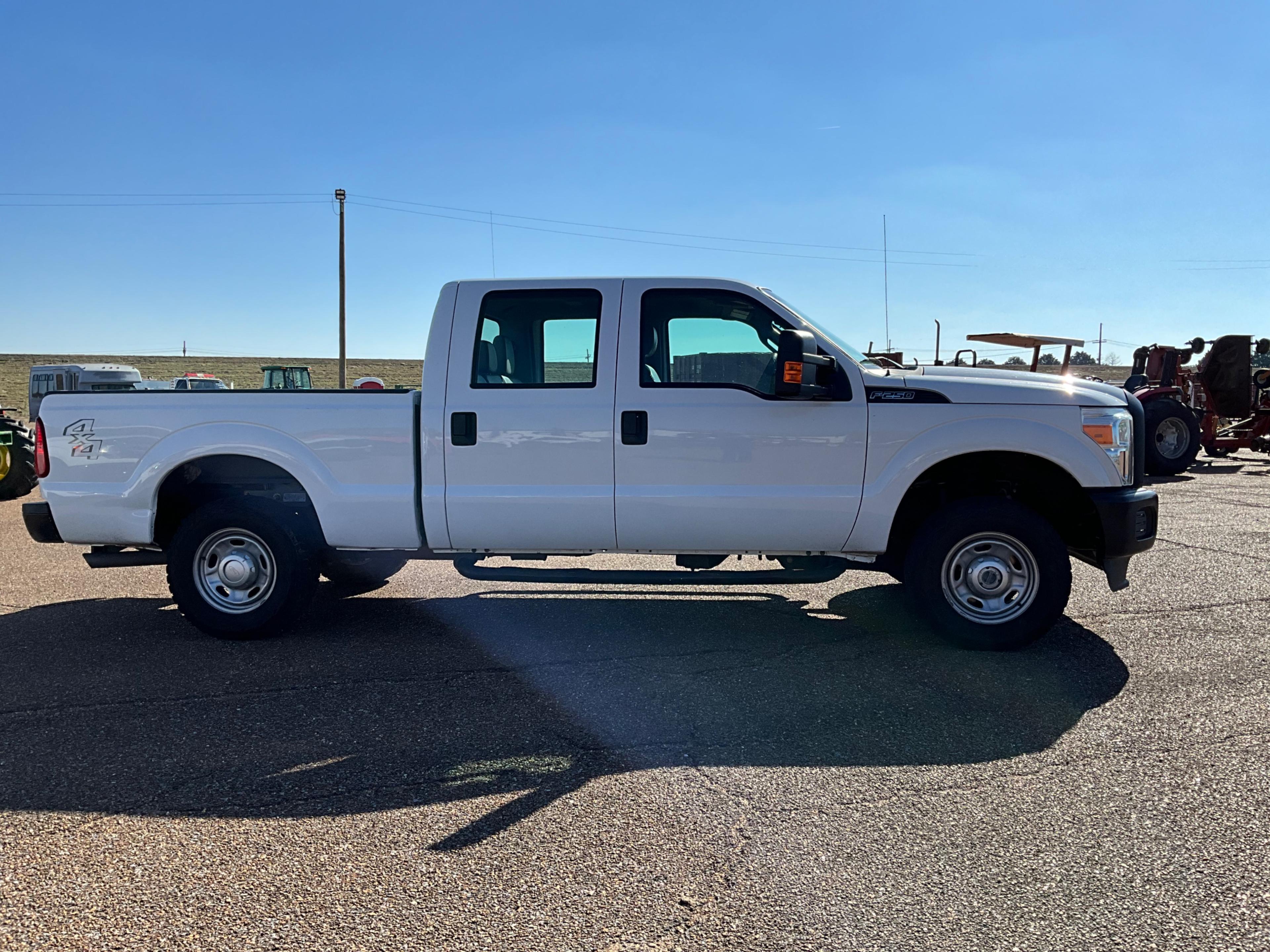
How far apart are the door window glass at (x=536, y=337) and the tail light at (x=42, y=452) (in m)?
2.67

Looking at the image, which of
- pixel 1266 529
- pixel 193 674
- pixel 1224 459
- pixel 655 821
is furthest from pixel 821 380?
pixel 1224 459

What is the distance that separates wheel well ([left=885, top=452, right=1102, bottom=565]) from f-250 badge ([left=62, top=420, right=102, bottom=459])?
476 cm

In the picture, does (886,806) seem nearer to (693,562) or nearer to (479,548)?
(693,562)

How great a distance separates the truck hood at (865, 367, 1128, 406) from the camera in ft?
17.0

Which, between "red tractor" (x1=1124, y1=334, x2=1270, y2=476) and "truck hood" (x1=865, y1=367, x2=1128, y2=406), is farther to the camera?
"red tractor" (x1=1124, y1=334, x2=1270, y2=476)

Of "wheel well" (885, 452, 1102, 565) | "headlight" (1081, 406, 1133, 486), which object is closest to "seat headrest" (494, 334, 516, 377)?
"wheel well" (885, 452, 1102, 565)

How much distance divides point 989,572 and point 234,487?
462cm

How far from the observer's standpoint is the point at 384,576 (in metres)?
7.44

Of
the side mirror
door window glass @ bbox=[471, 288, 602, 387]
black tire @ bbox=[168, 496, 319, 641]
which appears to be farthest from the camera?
black tire @ bbox=[168, 496, 319, 641]

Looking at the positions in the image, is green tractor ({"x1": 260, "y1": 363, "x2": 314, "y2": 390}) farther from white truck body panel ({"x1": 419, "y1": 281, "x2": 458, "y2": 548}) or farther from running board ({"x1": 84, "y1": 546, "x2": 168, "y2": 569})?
white truck body panel ({"x1": 419, "y1": 281, "x2": 458, "y2": 548})

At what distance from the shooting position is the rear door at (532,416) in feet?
17.5

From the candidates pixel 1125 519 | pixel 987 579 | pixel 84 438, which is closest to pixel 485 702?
pixel 987 579

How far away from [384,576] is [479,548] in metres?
2.18

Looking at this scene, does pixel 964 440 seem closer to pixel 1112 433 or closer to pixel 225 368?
pixel 1112 433
